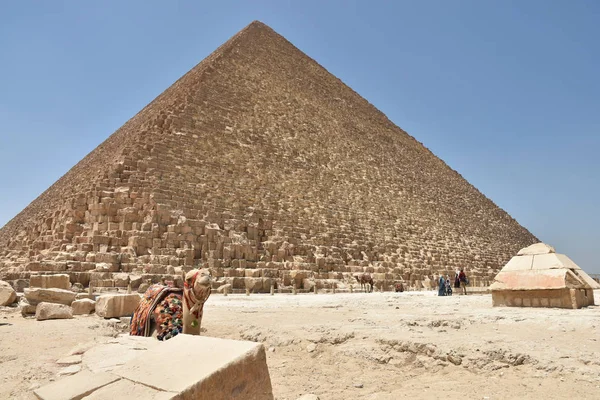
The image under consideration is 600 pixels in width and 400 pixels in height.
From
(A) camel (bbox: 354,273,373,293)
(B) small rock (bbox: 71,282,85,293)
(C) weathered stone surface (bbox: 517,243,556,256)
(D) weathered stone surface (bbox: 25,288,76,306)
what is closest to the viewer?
(D) weathered stone surface (bbox: 25,288,76,306)

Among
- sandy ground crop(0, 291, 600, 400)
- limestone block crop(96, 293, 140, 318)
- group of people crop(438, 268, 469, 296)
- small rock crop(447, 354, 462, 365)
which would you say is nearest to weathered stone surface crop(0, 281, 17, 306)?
limestone block crop(96, 293, 140, 318)

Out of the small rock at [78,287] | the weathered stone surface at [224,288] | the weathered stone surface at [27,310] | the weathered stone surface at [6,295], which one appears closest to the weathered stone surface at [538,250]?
the weathered stone surface at [27,310]

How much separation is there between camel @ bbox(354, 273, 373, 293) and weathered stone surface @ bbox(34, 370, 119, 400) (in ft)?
43.4

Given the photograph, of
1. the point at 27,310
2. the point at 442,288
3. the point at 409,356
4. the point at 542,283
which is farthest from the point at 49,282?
the point at 442,288

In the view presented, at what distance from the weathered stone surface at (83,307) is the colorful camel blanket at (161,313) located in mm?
2738

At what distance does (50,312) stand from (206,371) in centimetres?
451

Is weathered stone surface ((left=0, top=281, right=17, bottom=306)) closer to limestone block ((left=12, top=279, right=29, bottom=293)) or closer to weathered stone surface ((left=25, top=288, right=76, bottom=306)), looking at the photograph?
weathered stone surface ((left=25, top=288, right=76, bottom=306))

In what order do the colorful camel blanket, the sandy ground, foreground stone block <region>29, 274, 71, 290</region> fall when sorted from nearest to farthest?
the sandy ground < the colorful camel blanket < foreground stone block <region>29, 274, 71, 290</region>

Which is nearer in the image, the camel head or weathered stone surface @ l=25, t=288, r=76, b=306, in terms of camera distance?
the camel head

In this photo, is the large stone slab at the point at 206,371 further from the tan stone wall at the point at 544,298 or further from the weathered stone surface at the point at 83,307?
the tan stone wall at the point at 544,298

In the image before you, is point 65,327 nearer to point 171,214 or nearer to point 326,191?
point 171,214

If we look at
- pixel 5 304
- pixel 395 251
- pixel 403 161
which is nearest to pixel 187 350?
pixel 5 304

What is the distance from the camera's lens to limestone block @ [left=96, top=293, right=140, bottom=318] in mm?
5832

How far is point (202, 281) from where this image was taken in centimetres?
322
